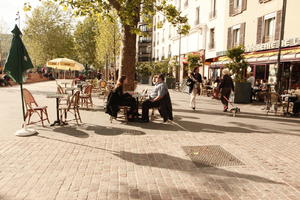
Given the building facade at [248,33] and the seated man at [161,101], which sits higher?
the building facade at [248,33]

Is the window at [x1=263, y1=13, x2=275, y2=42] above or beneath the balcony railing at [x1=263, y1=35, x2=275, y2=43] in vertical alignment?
above

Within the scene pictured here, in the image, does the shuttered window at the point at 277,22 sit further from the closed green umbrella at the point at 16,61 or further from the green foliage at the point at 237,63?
the closed green umbrella at the point at 16,61

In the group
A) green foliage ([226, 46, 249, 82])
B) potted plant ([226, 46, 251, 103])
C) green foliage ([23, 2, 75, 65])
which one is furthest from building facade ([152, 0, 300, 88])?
green foliage ([23, 2, 75, 65])

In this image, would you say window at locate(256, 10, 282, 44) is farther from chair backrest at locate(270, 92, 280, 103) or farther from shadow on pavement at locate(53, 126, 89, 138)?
shadow on pavement at locate(53, 126, 89, 138)

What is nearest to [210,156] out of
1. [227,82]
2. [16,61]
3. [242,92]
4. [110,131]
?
[110,131]

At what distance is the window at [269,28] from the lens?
15125mm

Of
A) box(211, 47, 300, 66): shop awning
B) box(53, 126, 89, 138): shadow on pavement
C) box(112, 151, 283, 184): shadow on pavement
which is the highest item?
box(211, 47, 300, 66): shop awning

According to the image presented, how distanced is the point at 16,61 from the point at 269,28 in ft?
49.2

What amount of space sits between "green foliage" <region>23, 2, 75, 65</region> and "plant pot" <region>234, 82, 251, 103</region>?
30834mm

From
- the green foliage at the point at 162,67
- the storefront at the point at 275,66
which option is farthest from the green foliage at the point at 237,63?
the green foliage at the point at 162,67

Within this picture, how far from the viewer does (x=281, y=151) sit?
16.8 ft

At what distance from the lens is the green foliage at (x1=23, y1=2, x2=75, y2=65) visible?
117 ft

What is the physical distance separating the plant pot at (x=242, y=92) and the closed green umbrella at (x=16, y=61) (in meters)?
10.6

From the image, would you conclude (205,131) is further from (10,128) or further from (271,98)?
(10,128)
